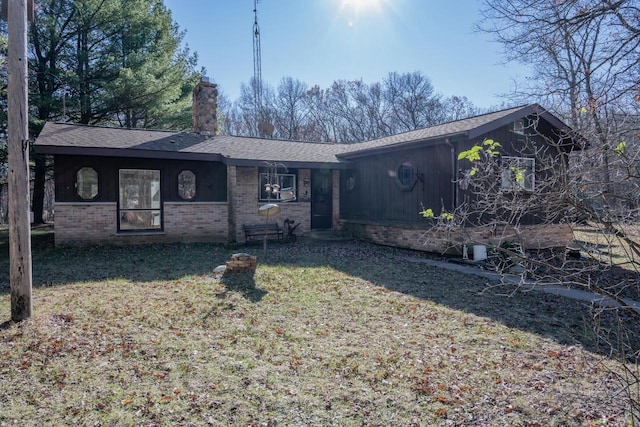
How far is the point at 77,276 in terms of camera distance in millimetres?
7758

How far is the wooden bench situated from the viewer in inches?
470

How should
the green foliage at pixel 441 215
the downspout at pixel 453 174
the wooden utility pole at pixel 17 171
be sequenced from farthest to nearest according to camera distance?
the downspout at pixel 453 174, the wooden utility pole at pixel 17 171, the green foliage at pixel 441 215

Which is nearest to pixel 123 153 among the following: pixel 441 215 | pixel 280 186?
pixel 280 186

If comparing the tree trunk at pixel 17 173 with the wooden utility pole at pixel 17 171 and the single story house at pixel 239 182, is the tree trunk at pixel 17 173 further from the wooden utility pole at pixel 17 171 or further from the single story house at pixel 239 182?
the single story house at pixel 239 182

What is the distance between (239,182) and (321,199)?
306 centimetres

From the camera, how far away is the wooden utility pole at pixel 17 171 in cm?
500

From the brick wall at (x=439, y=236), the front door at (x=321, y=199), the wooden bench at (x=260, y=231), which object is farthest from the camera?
the front door at (x=321, y=199)

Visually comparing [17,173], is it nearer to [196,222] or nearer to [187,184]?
[196,222]

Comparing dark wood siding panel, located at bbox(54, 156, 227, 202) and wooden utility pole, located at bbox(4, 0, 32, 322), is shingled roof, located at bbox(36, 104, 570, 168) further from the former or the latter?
wooden utility pole, located at bbox(4, 0, 32, 322)

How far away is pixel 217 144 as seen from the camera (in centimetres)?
1286

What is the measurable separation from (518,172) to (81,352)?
177 inches

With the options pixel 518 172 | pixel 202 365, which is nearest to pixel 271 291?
pixel 202 365

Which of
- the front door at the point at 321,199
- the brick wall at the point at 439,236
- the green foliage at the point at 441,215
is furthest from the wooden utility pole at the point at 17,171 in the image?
the front door at the point at 321,199

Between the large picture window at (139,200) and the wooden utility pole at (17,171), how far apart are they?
20.7 feet
